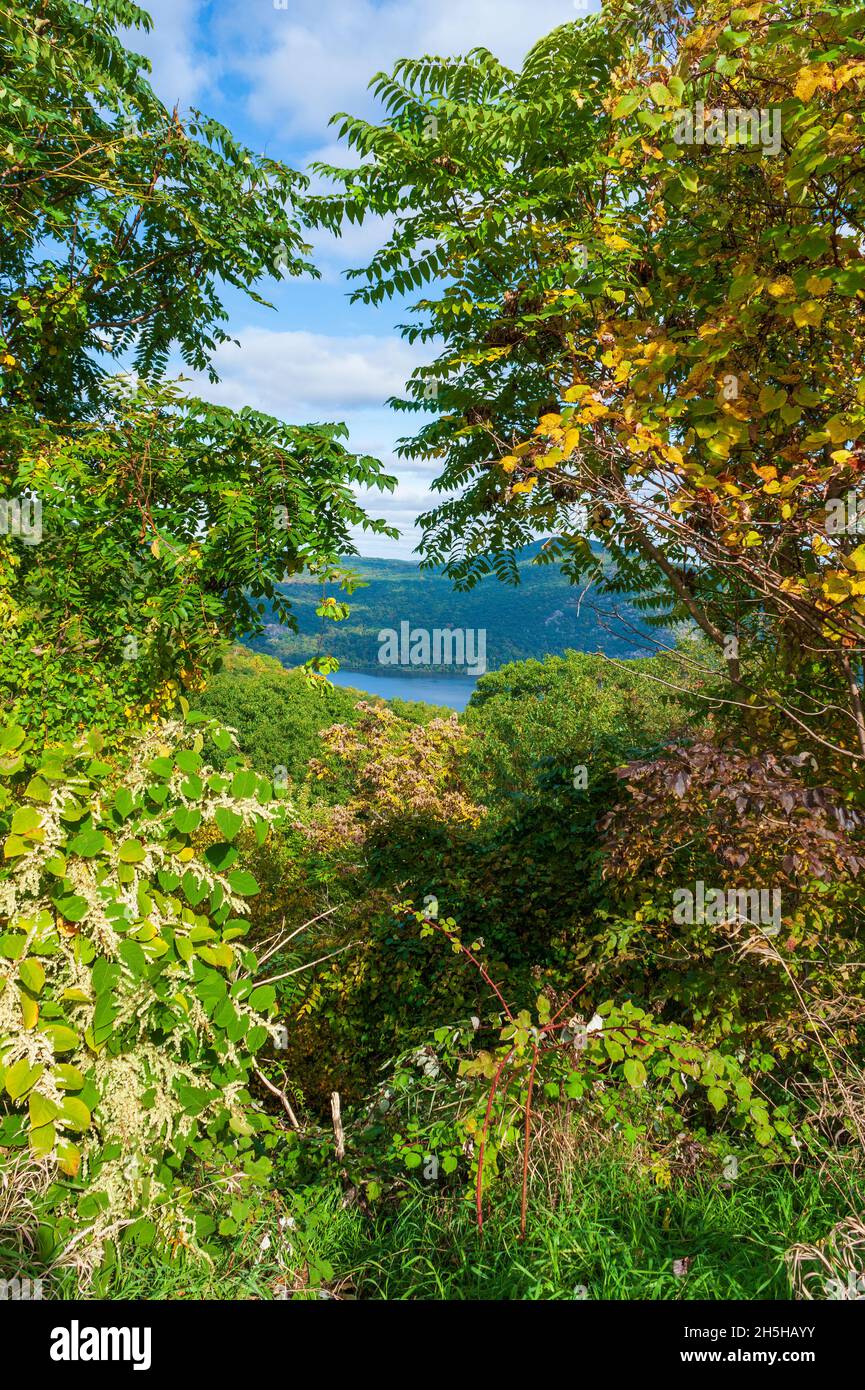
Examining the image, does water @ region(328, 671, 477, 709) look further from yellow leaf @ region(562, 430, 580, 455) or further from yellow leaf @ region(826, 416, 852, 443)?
yellow leaf @ region(826, 416, 852, 443)

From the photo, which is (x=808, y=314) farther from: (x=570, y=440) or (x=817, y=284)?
(x=570, y=440)

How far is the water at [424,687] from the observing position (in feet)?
170

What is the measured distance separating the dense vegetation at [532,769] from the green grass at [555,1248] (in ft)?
0.07

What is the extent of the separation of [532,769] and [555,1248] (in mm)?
5121

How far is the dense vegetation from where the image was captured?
2.63 m

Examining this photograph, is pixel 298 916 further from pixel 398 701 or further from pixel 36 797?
pixel 398 701

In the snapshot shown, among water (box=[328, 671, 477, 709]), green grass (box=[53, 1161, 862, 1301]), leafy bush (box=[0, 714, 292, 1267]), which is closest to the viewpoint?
leafy bush (box=[0, 714, 292, 1267])

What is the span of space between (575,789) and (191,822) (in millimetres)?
4662

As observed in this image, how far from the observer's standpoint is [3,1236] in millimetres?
2348

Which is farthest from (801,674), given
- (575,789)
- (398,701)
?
(398,701)

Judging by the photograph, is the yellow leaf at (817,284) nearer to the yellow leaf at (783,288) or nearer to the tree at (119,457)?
the yellow leaf at (783,288)

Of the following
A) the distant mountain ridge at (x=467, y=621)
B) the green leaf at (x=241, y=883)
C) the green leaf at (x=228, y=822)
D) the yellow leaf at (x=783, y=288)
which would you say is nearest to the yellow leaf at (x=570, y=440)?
the yellow leaf at (x=783, y=288)

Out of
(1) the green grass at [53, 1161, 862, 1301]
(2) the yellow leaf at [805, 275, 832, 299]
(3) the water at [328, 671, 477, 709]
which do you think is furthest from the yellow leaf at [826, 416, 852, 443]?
(3) the water at [328, 671, 477, 709]

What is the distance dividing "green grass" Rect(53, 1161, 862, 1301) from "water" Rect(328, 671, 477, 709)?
45.5m
